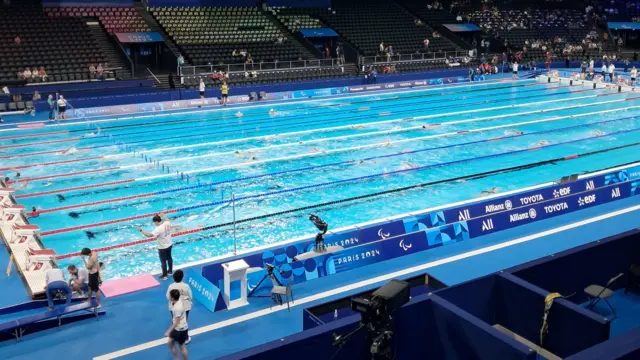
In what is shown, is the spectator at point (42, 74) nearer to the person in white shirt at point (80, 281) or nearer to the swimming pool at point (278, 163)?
the swimming pool at point (278, 163)

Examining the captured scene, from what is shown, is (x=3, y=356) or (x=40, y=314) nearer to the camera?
(x=3, y=356)

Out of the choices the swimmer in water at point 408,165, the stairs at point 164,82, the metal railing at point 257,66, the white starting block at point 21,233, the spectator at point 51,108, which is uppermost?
the metal railing at point 257,66

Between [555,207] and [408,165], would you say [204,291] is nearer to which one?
[555,207]

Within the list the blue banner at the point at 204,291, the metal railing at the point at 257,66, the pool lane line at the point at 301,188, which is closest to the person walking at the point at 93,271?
the blue banner at the point at 204,291

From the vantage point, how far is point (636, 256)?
30.1ft

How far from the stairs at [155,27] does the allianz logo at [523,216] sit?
2191 cm

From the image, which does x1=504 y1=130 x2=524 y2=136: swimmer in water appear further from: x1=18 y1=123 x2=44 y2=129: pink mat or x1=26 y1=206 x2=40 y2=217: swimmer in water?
x1=18 y1=123 x2=44 y2=129: pink mat

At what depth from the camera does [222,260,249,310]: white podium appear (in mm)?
8828

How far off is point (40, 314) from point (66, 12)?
87.0 feet

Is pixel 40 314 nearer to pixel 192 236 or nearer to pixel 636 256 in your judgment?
pixel 192 236

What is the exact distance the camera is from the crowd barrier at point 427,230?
382 inches

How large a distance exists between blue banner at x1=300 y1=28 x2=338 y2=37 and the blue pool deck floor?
26.0m

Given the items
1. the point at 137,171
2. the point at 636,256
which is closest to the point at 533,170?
the point at 636,256

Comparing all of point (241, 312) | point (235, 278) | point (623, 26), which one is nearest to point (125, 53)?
point (235, 278)
